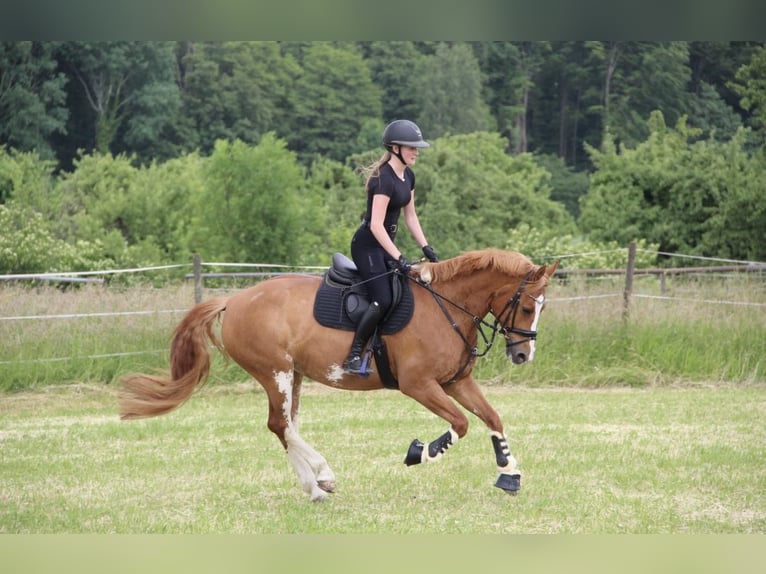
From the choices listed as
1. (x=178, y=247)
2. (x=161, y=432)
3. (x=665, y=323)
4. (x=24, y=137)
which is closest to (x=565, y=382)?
(x=665, y=323)

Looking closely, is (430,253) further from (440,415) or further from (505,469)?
(505,469)

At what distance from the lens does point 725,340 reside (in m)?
15.7

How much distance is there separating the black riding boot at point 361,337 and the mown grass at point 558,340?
22.2ft

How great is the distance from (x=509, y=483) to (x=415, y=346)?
1176 millimetres

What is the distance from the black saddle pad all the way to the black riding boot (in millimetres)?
101

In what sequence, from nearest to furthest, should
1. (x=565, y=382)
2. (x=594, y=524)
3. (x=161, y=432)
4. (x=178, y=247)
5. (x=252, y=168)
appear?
(x=594, y=524) → (x=161, y=432) → (x=565, y=382) → (x=252, y=168) → (x=178, y=247)

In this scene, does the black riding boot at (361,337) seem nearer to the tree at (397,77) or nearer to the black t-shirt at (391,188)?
the black t-shirt at (391,188)

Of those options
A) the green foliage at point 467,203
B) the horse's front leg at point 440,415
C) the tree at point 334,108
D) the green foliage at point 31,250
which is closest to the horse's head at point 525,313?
the horse's front leg at point 440,415

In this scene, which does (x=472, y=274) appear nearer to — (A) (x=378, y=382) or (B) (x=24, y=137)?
(A) (x=378, y=382)

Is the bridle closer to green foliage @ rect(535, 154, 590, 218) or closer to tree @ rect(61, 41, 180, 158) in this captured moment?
tree @ rect(61, 41, 180, 158)

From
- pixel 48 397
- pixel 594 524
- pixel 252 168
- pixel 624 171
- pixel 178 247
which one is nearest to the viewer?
pixel 594 524

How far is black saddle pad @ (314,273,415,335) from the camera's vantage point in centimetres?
813

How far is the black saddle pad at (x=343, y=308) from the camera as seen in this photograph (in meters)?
8.13

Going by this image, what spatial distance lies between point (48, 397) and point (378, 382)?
272 inches
